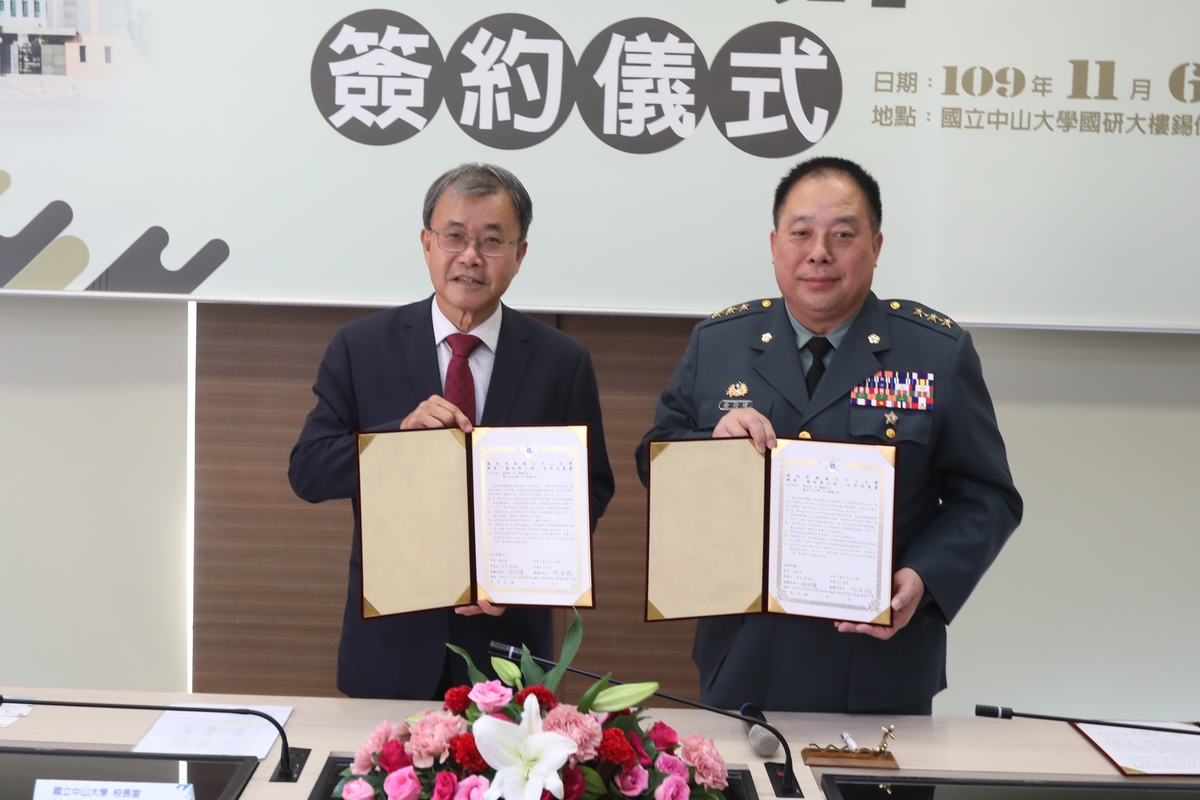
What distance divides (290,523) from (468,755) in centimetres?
201

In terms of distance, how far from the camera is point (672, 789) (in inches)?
42.8

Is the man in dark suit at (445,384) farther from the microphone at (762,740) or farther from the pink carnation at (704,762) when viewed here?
the pink carnation at (704,762)

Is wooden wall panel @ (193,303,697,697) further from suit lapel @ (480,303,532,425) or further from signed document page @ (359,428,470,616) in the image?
signed document page @ (359,428,470,616)

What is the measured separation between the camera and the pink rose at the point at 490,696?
1.11 m

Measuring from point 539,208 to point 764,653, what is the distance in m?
1.42

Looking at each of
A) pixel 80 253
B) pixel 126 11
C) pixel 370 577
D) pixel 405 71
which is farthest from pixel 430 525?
pixel 126 11

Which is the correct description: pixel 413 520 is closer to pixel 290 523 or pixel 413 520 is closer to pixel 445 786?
pixel 445 786

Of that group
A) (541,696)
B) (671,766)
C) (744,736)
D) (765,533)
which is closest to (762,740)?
(744,736)

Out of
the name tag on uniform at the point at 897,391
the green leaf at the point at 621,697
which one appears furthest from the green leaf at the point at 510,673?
the name tag on uniform at the point at 897,391

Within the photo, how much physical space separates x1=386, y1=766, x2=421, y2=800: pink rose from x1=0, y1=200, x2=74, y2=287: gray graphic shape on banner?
7.22 feet

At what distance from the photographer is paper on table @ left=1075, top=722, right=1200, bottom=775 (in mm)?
1519

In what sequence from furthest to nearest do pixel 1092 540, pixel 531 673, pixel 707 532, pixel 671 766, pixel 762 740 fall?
pixel 1092 540 → pixel 707 532 → pixel 762 740 → pixel 531 673 → pixel 671 766

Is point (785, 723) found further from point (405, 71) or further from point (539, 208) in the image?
point (405, 71)

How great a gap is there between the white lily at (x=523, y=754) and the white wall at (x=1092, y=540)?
2.18m
